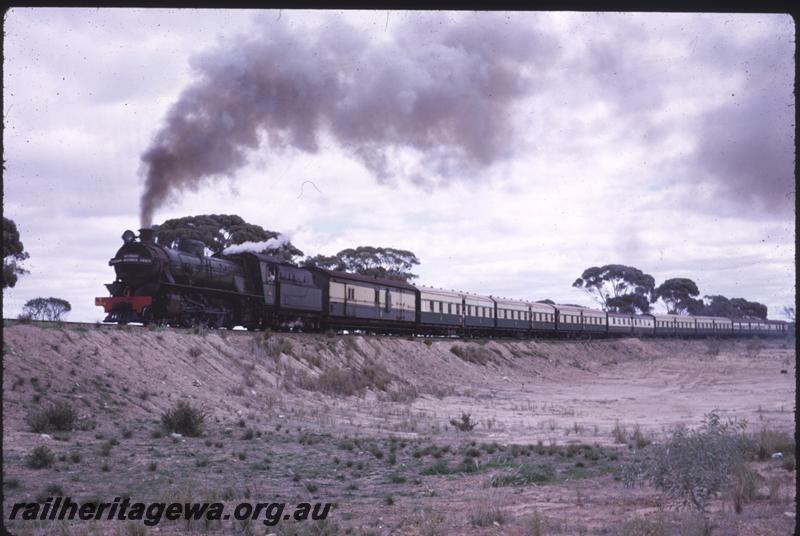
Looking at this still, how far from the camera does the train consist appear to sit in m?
23.8

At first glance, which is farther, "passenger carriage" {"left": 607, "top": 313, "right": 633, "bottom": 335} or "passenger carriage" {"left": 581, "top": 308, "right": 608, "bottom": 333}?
"passenger carriage" {"left": 607, "top": 313, "right": 633, "bottom": 335}

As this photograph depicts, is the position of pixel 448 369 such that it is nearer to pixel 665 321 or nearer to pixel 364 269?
pixel 364 269

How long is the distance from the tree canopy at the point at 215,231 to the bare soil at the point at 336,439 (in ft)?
72.3

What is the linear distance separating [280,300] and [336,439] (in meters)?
15.9

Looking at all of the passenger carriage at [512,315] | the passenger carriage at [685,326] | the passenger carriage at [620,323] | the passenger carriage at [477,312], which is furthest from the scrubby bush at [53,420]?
the passenger carriage at [685,326]

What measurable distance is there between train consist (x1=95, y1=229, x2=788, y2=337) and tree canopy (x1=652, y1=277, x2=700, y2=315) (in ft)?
107

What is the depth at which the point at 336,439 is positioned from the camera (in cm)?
1656

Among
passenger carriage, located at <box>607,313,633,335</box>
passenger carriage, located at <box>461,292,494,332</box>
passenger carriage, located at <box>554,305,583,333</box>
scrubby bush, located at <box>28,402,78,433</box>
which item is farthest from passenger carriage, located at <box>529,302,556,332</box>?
scrubby bush, located at <box>28,402,78,433</box>

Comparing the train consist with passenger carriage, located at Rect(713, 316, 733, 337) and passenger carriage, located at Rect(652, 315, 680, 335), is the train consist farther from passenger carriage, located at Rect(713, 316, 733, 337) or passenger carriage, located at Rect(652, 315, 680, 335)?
passenger carriage, located at Rect(713, 316, 733, 337)

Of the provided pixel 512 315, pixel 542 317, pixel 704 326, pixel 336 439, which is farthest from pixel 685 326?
pixel 336 439

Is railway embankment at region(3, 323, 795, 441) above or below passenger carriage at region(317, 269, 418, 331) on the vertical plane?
below

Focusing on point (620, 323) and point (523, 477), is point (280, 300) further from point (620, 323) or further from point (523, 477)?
point (620, 323)

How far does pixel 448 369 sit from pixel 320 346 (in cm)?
1131

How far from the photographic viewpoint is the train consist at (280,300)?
23812mm
